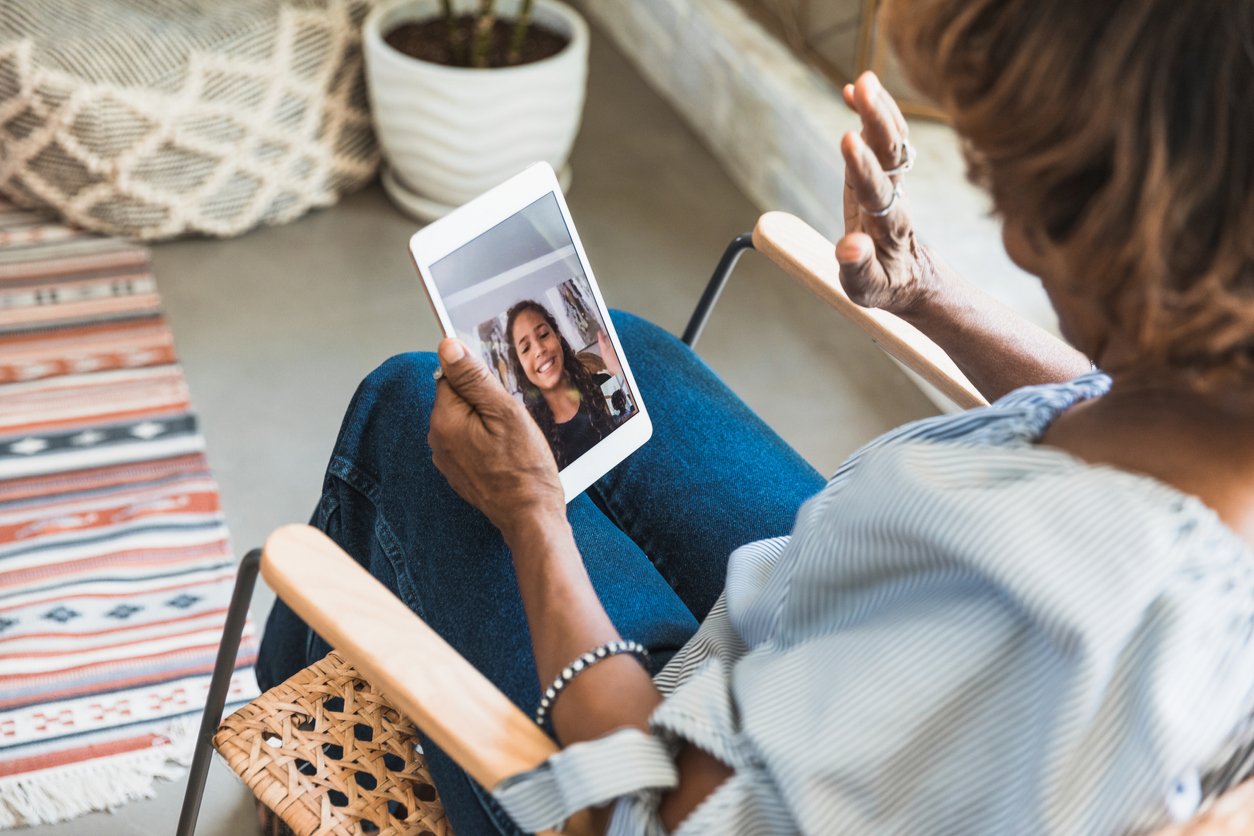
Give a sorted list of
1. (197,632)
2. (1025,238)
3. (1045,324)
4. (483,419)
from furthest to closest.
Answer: (1045,324)
(197,632)
(483,419)
(1025,238)

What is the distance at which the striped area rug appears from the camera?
135cm

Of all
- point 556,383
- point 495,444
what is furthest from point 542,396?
point 495,444

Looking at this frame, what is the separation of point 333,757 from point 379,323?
1.18 metres

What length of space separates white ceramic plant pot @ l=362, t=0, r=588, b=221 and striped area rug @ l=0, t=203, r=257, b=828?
495 mm

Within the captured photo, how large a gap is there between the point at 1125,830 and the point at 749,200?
6.25 feet

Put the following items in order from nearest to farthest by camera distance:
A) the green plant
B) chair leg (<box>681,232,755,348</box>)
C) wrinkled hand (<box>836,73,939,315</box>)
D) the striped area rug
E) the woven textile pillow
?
wrinkled hand (<box>836,73,939,315</box>) < chair leg (<box>681,232,755,348</box>) < the striped area rug < the woven textile pillow < the green plant

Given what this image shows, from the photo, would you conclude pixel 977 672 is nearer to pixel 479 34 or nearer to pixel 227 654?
pixel 227 654

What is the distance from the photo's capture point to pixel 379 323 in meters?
1.99

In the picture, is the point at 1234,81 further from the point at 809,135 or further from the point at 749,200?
the point at 749,200

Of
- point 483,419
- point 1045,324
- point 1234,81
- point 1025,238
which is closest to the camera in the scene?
point 1234,81

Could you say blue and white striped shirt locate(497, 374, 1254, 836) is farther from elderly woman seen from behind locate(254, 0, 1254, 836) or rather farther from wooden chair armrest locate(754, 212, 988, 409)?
wooden chair armrest locate(754, 212, 988, 409)

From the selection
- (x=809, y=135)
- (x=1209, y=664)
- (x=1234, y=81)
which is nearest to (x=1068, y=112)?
(x=1234, y=81)

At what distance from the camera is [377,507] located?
3.28 feet

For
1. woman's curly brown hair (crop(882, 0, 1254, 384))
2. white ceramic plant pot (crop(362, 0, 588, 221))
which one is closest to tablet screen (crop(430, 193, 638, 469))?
woman's curly brown hair (crop(882, 0, 1254, 384))
